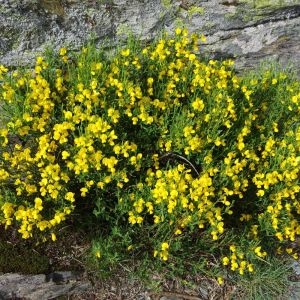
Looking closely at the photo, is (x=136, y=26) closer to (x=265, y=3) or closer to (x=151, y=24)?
(x=151, y=24)

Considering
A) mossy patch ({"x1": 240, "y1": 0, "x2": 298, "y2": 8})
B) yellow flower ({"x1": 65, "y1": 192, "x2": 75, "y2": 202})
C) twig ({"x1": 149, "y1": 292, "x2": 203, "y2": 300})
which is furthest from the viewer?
mossy patch ({"x1": 240, "y1": 0, "x2": 298, "y2": 8})

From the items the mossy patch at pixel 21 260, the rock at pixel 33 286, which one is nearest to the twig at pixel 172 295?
the rock at pixel 33 286

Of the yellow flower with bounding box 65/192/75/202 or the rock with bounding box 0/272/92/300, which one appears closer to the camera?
Answer: the yellow flower with bounding box 65/192/75/202

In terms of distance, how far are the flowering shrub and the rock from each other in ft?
1.13

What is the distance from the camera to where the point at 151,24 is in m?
4.31

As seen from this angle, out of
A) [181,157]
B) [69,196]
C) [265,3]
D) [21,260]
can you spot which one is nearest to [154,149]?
[181,157]

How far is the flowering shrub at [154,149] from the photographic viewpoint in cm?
349

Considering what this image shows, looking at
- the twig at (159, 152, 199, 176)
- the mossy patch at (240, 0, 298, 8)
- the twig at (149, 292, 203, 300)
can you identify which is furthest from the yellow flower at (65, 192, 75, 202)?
the mossy patch at (240, 0, 298, 8)

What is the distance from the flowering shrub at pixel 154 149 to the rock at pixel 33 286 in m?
0.34

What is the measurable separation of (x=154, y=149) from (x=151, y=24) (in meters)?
1.12

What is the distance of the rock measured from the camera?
3.66 meters

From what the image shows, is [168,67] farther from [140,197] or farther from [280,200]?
[280,200]

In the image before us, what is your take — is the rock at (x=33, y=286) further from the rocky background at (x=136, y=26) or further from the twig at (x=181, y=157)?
the twig at (x=181, y=157)

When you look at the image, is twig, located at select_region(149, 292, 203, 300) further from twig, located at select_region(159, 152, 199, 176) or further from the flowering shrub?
twig, located at select_region(159, 152, 199, 176)
